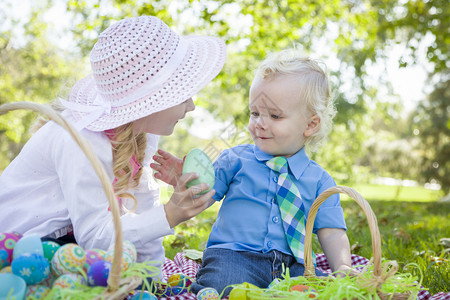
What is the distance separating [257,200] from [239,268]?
35 centimetres

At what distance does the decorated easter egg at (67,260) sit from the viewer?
1331mm

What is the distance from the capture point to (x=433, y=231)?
362 centimetres

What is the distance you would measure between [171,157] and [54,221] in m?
0.59

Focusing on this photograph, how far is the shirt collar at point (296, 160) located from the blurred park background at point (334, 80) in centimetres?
18

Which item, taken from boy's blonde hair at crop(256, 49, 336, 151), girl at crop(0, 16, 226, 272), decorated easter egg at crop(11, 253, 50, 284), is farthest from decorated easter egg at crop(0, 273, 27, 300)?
boy's blonde hair at crop(256, 49, 336, 151)

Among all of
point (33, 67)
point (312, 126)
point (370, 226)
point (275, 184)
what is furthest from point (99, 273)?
point (33, 67)

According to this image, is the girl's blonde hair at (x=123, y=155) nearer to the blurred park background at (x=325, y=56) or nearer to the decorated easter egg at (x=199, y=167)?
the decorated easter egg at (x=199, y=167)

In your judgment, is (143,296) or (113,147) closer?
(143,296)

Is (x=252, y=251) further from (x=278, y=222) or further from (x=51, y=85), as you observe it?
(x=51, y=85)

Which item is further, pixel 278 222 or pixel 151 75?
pixel 278 222

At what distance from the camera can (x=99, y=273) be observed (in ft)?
4.22

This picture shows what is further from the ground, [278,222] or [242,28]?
[242,28]

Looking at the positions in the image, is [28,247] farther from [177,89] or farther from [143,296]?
[177,89]

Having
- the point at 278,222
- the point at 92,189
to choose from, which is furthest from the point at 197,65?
the point at 278,222
